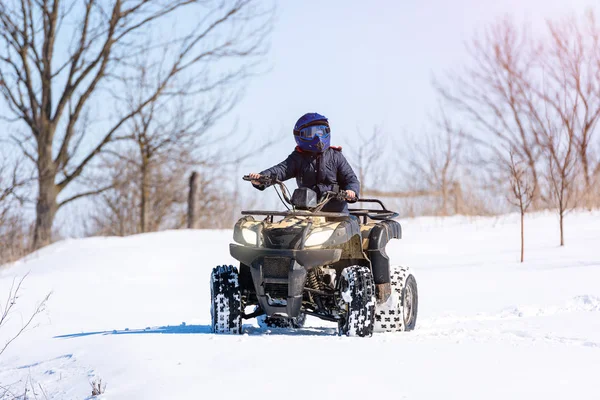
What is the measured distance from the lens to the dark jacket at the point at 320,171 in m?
7.95

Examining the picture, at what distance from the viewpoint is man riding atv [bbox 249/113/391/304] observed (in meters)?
7.78

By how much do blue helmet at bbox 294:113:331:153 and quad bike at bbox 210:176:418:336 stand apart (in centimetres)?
53

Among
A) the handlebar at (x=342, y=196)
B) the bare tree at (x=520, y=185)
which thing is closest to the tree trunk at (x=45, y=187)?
the bare tree at (x=520, y=185)

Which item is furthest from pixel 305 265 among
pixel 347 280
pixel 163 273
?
pixel 163 273

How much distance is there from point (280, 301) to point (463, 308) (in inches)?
188

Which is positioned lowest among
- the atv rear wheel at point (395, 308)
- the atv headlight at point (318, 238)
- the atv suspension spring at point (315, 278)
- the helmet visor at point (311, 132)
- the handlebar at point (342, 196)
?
the atv rear wheel at point (395, 308)

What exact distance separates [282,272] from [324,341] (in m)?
Result: 0.80

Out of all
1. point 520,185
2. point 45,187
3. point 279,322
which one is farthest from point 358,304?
point 45,187

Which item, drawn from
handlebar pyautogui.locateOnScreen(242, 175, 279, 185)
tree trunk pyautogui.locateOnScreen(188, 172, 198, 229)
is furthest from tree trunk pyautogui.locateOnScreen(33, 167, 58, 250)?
handlebar pyautogui.locateOnScreen(242, 175, 279, 185)

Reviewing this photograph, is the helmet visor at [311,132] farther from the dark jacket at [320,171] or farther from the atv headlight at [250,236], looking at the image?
the atv headlight at [250,236]

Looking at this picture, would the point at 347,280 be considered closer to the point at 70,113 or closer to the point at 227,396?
the point at 227,396

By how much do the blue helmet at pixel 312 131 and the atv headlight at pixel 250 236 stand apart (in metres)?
1.11

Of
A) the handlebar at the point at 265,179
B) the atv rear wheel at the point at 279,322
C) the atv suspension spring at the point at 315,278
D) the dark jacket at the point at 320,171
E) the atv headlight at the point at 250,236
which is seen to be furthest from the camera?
the atv rear wheel at the point at 279,322

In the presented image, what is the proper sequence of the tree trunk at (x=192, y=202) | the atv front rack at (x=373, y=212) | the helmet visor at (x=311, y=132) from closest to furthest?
the helmet visor at (x=311, y=132) < the atv front rack at (x=373, y=212) < the tree trunk at (x=192, y=202)
